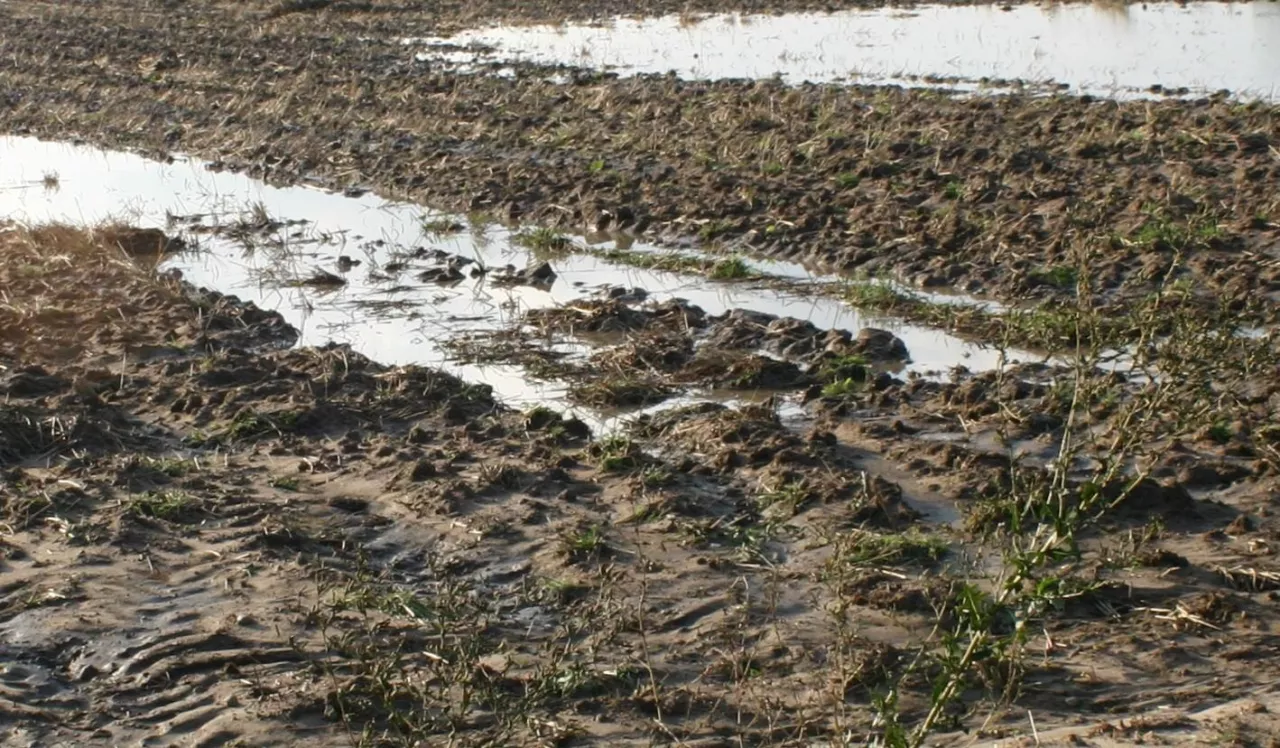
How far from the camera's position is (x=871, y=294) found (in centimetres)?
928

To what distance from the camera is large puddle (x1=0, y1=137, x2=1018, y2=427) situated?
9078 mm

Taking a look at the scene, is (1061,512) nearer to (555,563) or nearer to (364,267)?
(555,563)

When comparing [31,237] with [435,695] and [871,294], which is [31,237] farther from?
[435,695]

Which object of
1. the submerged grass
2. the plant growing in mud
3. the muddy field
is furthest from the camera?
the submerged grass

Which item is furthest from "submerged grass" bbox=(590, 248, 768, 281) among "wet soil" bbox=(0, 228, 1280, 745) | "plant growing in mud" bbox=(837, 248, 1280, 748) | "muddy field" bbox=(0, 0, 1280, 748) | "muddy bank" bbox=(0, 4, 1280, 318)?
"plant growing in mud" bbox=(837, 248, 1280, 748)

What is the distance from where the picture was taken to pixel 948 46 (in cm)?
2008

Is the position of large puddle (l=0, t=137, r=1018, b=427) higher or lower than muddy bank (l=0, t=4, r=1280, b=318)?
lower

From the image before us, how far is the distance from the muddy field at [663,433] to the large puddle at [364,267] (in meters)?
0.05

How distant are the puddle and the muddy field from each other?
7.05ft

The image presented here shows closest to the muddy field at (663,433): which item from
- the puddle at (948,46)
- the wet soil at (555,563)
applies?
the wet soil at (555,563)

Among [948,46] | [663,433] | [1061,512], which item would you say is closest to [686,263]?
[663,433]

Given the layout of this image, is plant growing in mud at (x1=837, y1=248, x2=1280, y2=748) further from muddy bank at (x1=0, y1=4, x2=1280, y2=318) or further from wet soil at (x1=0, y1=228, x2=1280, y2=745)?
muddy bank at (x1=0, y1=4, x2=1280, y2=318)

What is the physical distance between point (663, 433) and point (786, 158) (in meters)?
5.73

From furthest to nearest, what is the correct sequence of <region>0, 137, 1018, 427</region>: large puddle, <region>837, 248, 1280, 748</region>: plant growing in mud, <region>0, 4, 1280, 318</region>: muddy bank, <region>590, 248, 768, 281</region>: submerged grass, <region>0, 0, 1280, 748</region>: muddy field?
<region>590, 248, 768, 281</region>: submerged grass < <region>0, 4, 1280, 318</region>: muddy bank < <region>0, 137, 1018, 427</region>: large puddle < <region>0, 0, 1280, 748</region>: muddy field < <region>837, 248, 1280, 748</region>: plant growing in mud
